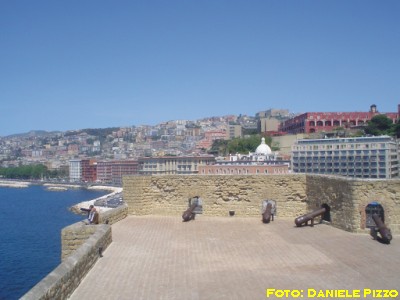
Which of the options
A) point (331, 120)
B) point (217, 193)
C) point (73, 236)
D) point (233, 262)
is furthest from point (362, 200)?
point (331, 120)

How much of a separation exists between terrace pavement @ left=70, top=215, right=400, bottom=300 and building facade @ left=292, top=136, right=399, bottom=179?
5476cm

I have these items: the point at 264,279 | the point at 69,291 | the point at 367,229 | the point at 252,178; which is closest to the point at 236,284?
the point at 264,279

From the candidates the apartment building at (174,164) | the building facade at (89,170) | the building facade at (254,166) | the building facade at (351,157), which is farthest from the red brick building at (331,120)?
the building facade at (89,170)

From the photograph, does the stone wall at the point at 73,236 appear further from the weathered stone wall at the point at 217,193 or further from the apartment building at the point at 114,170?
the apartment building at the point at 114,170

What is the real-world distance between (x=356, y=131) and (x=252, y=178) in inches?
3126

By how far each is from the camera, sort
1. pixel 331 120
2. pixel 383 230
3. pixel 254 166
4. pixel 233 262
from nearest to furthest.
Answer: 1. pixel 233 262
2. pixel 383 230
3. pixel 254 166
4. pixel 331 120

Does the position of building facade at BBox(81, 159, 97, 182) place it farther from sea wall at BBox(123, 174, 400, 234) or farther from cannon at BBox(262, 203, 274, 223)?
cannon at BBox(262, 203, 274, 223)

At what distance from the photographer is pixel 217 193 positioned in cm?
1622

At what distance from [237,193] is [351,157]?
55.6 m

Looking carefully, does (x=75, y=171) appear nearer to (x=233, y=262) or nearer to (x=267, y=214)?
(x=267, y=214)

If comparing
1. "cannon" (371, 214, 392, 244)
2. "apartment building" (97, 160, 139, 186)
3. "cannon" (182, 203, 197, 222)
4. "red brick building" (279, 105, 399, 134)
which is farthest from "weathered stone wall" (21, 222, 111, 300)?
"apartment building" (97, 160, 139, 186)

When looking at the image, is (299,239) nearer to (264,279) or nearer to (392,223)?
(392,223)

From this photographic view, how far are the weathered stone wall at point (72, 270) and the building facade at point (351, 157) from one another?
194 ft

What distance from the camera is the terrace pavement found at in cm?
798
